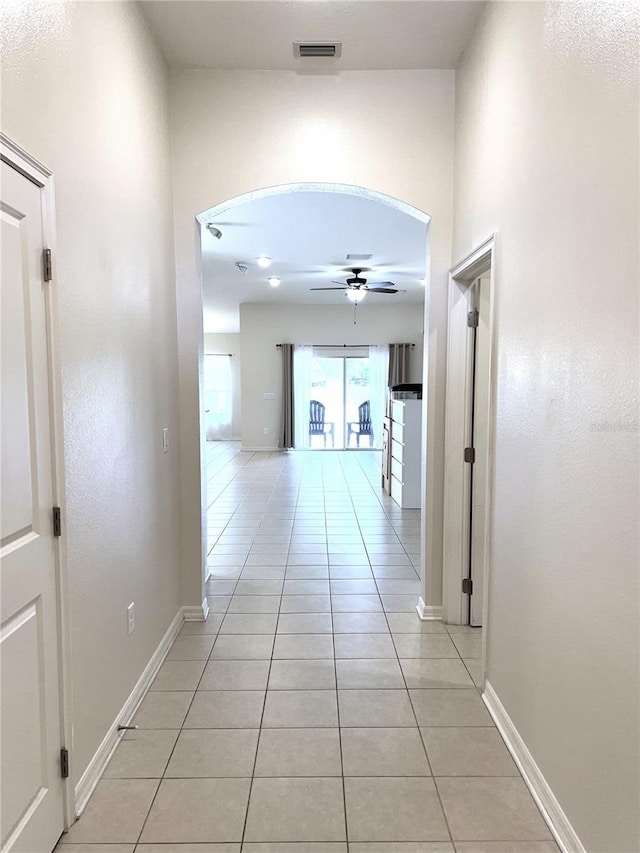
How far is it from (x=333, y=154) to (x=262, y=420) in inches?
309

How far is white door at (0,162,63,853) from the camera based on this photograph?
136 cm

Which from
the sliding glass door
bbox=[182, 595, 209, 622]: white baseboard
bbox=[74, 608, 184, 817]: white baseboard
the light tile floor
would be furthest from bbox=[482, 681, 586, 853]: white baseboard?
the sliding glass door

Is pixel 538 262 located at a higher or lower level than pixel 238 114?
lower

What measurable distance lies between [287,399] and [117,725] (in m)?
8.48

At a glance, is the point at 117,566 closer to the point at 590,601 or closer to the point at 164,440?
the point at 164,440

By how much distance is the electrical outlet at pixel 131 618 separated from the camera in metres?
2.23

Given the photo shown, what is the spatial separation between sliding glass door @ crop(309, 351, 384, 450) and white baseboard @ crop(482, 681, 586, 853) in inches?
334

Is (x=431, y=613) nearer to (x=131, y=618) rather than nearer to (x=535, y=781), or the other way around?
(x=535, y=781)

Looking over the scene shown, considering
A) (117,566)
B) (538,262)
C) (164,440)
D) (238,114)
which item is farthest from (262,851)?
(238,114)

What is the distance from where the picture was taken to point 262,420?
10539 millimetres

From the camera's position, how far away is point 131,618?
89.4 inches

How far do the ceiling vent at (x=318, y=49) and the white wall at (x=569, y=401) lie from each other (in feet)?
2.58

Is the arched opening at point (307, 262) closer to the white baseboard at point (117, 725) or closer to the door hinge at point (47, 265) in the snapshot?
the white baseboard at point (117, 725)

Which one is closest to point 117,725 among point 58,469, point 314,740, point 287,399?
point 314,740
